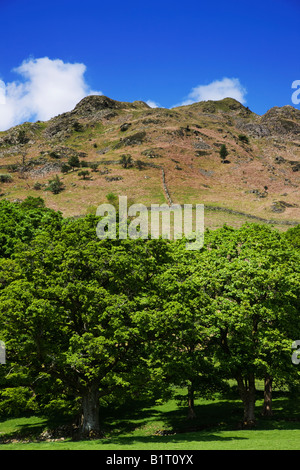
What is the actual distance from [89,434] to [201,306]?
11.1m

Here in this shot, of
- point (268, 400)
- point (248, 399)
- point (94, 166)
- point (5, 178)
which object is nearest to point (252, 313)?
point (248, 399)

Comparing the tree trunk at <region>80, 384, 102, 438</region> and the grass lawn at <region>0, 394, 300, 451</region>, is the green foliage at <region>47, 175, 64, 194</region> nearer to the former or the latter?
the grass lawn at <region>0, 394, 300, 451</region>

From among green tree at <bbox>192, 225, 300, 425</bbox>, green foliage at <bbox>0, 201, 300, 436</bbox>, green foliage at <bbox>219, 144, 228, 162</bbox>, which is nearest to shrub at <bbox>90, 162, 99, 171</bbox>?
green foliage at <bbox>219, 144, 228, 162</bbox>

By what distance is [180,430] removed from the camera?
24.6m

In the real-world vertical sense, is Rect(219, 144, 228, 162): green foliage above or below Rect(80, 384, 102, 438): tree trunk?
above

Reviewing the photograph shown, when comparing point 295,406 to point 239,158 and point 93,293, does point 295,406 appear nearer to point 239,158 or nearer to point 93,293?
point 93,293

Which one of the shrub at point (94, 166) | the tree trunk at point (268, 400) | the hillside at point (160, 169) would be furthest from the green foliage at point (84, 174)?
the tree trunk at point (268, 400)

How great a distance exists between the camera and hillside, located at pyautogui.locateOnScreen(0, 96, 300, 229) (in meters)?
108

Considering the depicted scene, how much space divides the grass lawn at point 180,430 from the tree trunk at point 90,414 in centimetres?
97

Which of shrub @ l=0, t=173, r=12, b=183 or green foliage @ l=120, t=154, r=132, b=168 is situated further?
green foliage @ l=120, t=154, r=132, b=168

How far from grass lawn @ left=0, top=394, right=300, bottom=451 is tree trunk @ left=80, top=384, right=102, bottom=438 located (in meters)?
0.97

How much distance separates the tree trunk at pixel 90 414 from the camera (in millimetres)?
21203

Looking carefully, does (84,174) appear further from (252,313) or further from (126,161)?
(252,313)

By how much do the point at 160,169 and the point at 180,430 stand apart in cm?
11495
